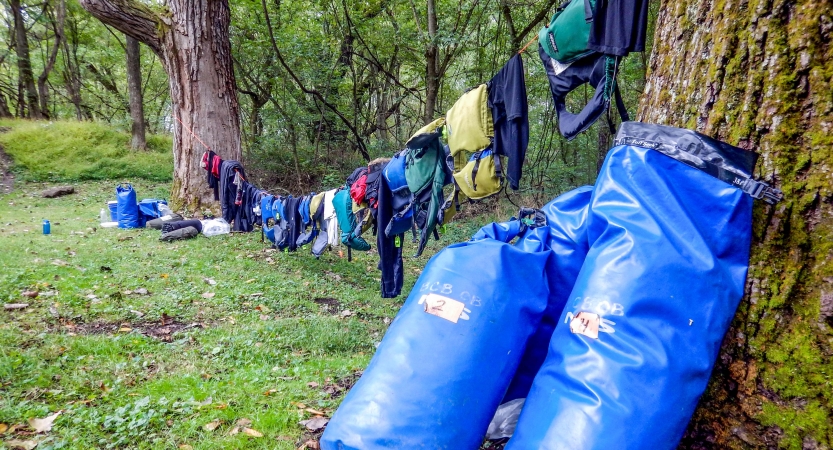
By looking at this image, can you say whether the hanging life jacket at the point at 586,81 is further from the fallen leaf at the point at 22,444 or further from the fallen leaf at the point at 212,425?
the fallen leaf at the point at 22,444

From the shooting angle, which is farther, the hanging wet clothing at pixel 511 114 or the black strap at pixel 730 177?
the hanging wet clothing at pixel 511 114

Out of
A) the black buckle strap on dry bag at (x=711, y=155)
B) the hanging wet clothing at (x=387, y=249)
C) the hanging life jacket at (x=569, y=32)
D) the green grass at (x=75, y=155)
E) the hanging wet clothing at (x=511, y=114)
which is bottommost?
the hanging wet clothing at (x=387, y=249)

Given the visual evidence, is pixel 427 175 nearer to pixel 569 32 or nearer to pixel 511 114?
pixel 511 114

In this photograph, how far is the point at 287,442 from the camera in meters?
1.87

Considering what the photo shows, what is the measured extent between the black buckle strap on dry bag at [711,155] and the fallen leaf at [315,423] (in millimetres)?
1772

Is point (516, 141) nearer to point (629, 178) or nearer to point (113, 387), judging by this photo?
point (629, 178)

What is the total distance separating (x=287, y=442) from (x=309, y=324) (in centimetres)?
191

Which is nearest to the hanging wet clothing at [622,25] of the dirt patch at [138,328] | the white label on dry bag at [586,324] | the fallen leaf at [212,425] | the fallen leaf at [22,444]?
the white label on dry bag at [586,324]

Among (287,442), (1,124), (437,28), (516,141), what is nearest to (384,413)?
(287,442)

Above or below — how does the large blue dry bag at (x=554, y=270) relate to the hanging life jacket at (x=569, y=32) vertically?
below

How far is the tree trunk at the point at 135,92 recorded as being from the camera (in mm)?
12617

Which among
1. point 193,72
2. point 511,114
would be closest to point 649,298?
point 511,114

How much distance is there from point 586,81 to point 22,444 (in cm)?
299

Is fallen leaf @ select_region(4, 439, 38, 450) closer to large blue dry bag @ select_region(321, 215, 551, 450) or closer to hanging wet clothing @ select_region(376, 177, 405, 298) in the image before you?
large blue dry bag @ select_region(321, 215, 551, 450)
